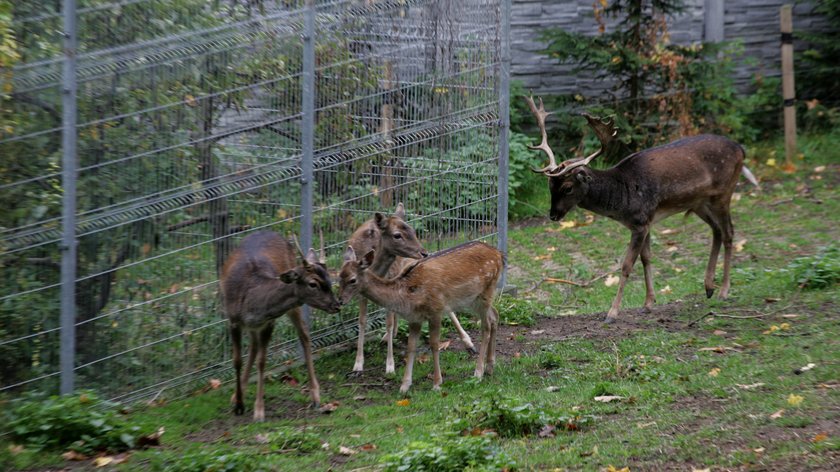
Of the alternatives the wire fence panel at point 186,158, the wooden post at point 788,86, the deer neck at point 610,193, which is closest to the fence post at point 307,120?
the wire fence panel at point 186,158

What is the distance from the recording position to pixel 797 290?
1009cm

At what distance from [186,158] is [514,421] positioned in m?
3.46

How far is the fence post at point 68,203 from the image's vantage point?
7.05 metres

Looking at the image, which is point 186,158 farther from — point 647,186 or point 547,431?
point 647,186

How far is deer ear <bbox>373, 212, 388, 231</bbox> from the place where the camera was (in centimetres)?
890

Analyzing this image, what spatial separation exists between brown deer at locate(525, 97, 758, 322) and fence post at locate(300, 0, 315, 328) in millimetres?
2896

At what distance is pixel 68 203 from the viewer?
7.11m

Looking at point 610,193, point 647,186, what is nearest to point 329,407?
point 610,193

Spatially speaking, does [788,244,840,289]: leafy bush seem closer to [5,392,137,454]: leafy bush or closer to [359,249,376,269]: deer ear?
[359,249,376,269]: deer ear

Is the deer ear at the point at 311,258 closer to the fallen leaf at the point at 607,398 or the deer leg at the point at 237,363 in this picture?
the deer leg at the point at 237,363

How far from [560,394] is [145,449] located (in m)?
3.15

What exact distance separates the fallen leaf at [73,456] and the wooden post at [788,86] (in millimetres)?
12664

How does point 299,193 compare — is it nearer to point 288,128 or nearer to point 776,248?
point 288,128

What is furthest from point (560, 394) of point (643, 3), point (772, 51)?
point (772, 51)
